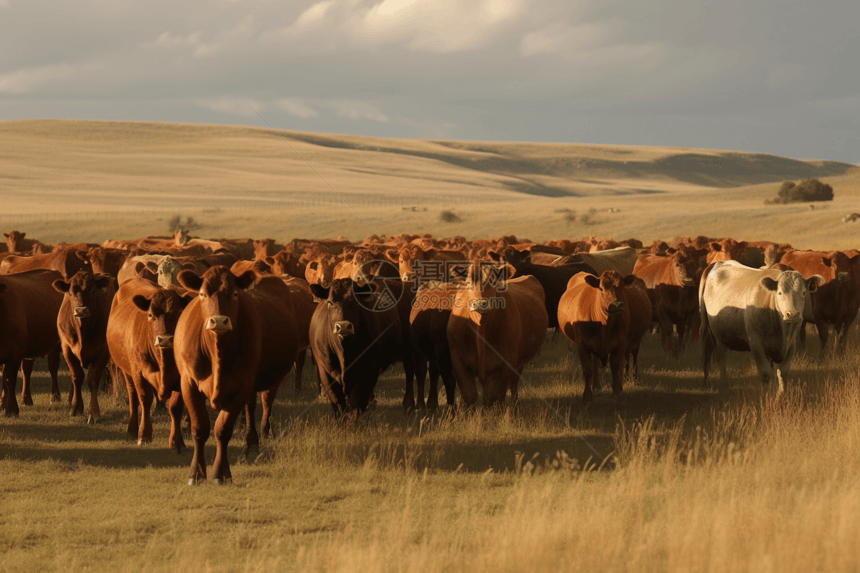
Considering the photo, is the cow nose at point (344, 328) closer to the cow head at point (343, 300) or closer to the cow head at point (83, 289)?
the cow head at point (343, 300)

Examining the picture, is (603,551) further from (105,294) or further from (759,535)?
(105,294)

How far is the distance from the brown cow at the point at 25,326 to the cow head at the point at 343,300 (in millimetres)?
3653

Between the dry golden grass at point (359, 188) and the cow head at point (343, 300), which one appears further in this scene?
the dry golden grass at point (359, 188)

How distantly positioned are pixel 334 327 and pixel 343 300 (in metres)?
0.29

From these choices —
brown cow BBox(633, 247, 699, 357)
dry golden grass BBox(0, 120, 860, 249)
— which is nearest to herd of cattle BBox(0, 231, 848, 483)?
brown cow BBox(633, 247, 699, 357)

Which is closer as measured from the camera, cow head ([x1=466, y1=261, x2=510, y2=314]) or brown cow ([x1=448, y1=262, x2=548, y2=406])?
cow head ([x1=466, y1=261, x2=510, y2=314])

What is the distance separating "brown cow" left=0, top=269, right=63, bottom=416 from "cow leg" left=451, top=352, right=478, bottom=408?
5.02 m

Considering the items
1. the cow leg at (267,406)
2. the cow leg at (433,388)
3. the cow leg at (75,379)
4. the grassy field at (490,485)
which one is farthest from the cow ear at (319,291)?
the cow leg at (75,379)

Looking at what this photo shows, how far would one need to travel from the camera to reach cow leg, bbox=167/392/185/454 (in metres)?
8.09

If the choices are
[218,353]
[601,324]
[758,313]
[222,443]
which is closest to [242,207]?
[601,324]

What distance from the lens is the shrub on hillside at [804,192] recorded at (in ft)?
225

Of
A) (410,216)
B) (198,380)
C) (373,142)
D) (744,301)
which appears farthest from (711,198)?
(373,142)

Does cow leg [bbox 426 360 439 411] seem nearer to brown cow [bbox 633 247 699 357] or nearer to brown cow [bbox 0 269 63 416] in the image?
brown cow [bbox 0 269 63 416]

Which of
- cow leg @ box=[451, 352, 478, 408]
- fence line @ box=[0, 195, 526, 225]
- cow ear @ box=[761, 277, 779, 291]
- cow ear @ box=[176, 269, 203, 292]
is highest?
fence line @ box=[0, 195, 526, 225]
